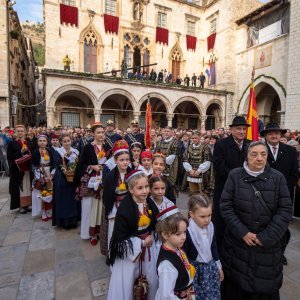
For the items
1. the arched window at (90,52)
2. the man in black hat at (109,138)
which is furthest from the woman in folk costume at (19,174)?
the arched window at (90,52)

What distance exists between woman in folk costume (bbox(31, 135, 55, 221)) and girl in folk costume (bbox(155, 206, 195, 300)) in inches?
154

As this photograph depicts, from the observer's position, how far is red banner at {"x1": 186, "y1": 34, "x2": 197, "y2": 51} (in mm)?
23992

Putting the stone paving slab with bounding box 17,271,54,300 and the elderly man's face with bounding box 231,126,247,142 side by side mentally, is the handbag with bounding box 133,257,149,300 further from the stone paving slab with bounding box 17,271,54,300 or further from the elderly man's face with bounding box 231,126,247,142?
the elderly man's face with bounding box 231,126,247,142

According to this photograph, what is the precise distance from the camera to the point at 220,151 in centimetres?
328

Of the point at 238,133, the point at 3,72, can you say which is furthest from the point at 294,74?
the point at 3,72

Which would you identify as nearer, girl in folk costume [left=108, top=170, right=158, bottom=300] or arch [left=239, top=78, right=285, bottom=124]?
girl in folk costume [left=108, top=170, right=158, bottom=300]

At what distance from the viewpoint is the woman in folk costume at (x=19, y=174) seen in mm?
5254

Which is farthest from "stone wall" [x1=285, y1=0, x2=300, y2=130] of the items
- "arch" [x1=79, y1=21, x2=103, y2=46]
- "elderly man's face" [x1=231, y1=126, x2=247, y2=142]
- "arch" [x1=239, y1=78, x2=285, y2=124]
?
"arch" [x1=79, y1=21, x2=103, y2=46]

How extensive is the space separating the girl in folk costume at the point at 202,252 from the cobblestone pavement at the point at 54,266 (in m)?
1.20

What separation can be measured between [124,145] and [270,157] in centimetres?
214

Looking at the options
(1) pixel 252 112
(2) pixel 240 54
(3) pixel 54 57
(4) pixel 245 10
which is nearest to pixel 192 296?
(1) pixel 252 112

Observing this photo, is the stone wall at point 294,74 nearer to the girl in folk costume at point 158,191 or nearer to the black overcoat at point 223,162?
the black overcoat at point 223,162

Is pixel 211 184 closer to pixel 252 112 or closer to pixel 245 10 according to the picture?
pixel 252 112

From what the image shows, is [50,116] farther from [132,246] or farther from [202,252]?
[202,252]
